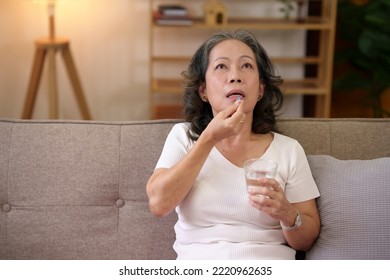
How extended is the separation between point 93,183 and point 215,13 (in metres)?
2.05

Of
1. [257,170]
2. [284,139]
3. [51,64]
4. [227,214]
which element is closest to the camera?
[257,170]

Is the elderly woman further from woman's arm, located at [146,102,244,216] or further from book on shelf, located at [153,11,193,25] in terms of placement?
book on shelf, located at [153,11,193,25]

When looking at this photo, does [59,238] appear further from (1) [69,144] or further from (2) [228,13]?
(2) [228,13]

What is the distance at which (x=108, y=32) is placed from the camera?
3768 millimetres

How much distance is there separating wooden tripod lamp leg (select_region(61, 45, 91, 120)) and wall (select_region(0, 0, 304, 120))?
283 mm

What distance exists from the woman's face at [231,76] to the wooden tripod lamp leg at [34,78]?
1.98m

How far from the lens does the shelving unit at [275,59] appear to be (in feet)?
11.6

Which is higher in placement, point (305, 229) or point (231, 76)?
point (231, 76)

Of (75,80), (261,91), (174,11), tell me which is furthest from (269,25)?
(261,91)

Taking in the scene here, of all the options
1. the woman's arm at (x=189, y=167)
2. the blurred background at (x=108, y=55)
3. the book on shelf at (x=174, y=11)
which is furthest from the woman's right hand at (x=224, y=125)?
the blurred background at (x=108, y=55)

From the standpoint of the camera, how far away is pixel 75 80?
137 inches

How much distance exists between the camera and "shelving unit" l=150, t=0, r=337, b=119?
3533 mm

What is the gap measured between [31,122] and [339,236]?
0.90 m

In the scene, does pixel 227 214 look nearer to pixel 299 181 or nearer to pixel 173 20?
pixel 299 181
